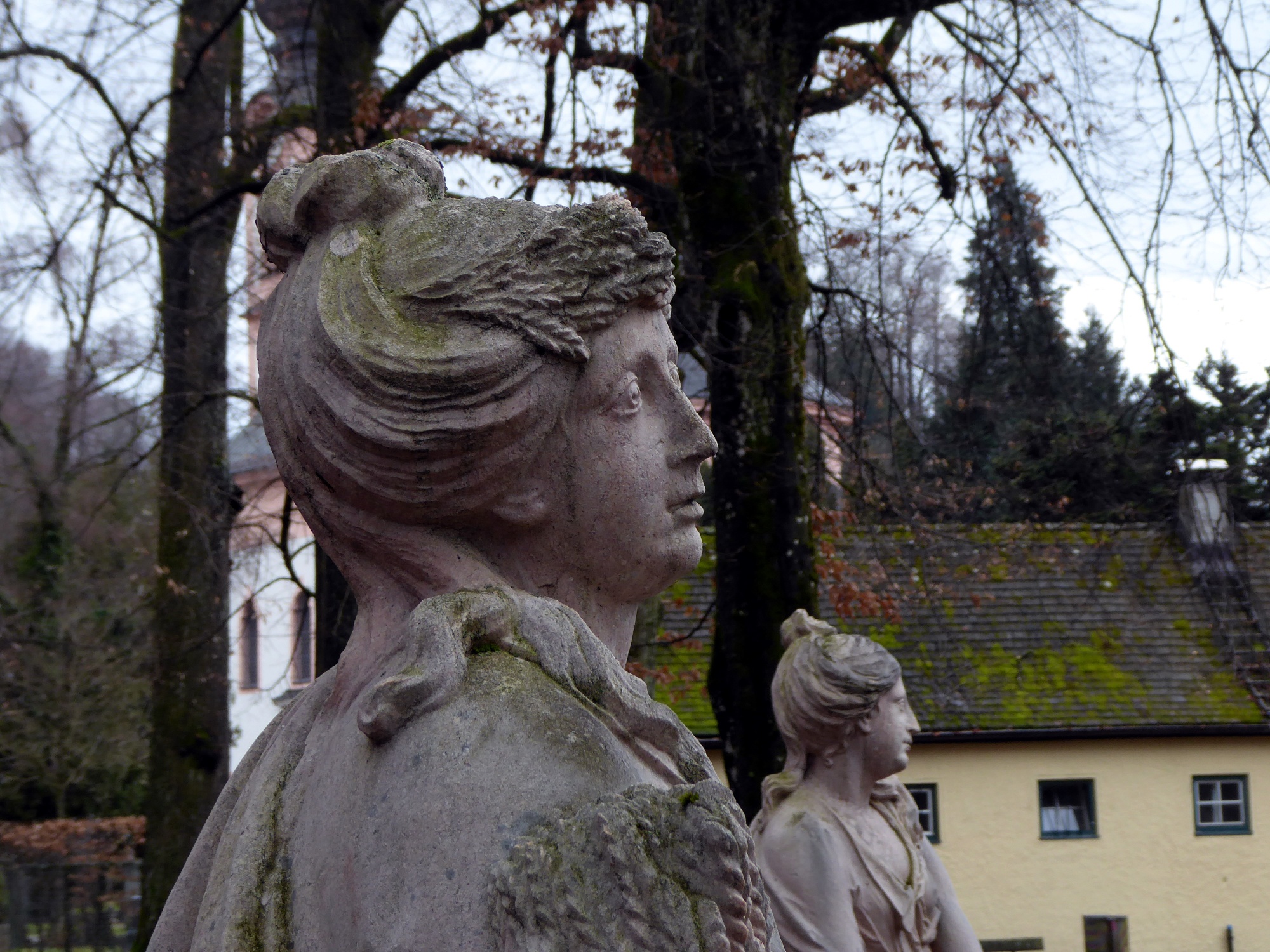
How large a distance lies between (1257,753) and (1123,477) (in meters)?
10.8

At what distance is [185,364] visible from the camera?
11.6 meters

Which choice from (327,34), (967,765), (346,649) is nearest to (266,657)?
(967,765)

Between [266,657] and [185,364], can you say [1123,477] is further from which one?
[266,657]

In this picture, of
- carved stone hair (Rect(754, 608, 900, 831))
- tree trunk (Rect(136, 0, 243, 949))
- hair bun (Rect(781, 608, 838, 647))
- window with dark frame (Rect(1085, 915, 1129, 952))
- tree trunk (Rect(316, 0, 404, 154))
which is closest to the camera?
carved stone hair (Rect(754, 608, 900, 831))

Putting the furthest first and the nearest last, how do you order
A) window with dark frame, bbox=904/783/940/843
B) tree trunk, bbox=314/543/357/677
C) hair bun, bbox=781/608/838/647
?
window with dark frame, bbox=904/783/940/843 < tree trunk, bbox=314/543/357/677 < hair bun, bbox=781/608/838/647

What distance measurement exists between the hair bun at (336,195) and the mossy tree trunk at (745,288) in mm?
5845

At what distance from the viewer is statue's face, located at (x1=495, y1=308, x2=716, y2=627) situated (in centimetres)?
210

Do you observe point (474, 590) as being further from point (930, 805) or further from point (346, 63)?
point (930, 805)

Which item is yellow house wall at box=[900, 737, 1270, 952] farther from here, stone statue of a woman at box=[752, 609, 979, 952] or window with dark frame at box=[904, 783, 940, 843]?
stone statue of a woman at box=[752, 609, 979, 952]

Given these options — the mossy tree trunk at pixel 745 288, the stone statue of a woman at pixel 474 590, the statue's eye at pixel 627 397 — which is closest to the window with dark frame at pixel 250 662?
the mossy tree trunk at pixel 745 288

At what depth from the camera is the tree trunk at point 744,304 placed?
8.15 meters

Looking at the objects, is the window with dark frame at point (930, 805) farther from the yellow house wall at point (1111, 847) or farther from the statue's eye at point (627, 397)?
the statue's eye at point (627, 397)

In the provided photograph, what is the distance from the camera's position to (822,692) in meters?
4.93

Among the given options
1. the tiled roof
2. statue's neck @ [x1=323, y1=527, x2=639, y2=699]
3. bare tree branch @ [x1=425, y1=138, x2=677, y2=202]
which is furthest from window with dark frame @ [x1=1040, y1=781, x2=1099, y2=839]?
statue's neck @ [x1=323, y1=527, x2=639, y2=699]
